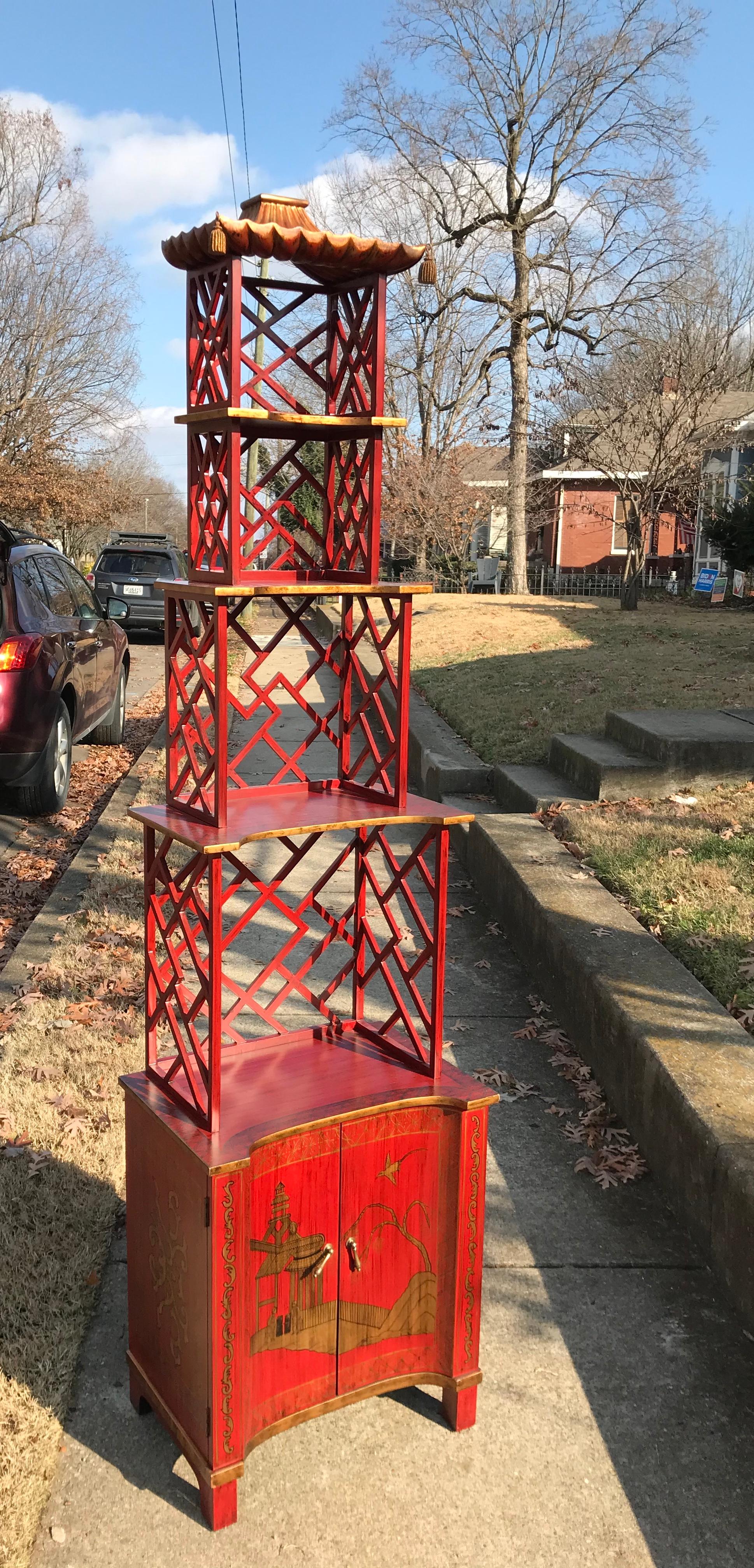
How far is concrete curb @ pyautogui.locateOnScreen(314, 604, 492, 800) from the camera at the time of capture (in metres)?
8.78

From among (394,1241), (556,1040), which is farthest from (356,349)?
(556,1040)

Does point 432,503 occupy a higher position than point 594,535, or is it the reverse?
point 432,503

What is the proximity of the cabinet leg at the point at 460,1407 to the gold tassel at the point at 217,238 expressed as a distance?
261 cm

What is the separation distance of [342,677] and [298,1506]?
6.46 feet

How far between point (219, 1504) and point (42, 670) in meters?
6.26

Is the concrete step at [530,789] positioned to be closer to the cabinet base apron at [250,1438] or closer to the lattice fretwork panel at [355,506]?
the lattice fretwork panel at [355,506]

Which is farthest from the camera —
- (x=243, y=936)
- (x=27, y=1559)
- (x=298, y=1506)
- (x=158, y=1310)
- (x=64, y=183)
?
(x=64, y=183)

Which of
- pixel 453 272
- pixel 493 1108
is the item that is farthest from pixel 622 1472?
pixel 453 272

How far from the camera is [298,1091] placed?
2.83m

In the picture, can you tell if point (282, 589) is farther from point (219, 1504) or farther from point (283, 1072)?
point (219, 1504)

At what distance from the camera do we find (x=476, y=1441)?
279cm

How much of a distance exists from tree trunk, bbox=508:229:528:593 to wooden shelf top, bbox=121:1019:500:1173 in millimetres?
22204

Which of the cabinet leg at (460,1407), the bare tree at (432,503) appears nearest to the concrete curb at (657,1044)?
the cabinet leg at (460,1407)

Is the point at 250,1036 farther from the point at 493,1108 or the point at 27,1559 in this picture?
the point at 27,1559
